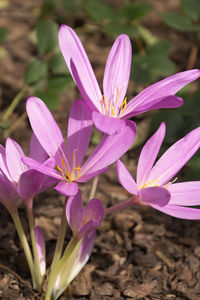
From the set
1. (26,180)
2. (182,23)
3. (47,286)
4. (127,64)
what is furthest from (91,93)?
(182,23)

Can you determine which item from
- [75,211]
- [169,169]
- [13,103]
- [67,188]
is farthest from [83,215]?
[13,103]

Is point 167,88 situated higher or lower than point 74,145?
higher

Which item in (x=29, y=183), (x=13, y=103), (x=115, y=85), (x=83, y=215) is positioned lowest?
(x=13, y=103)

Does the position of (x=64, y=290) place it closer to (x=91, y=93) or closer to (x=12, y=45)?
(x=91, y=93)

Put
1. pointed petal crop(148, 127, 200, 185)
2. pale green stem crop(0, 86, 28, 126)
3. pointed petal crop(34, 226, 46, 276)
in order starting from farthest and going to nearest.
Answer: pale green stem crop(0, 86, 28, 126) → pointed petal crop(34, 226, 46, 276) → pointed petal crop(148, 127, 200, 185)

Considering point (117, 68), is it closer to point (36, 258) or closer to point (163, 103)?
point (163, 103)

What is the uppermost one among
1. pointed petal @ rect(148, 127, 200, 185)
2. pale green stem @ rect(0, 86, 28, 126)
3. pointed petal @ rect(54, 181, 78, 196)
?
pointed petal @ rect(54, 181, 78, 196)

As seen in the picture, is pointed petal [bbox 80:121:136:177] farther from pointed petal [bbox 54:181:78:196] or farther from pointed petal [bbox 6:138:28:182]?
pointed petal [bbox 6:138:28:182]

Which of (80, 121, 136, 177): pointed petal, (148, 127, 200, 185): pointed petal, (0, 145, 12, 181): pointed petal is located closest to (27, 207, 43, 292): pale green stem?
(0, 145, 12, 181): pointed petal
